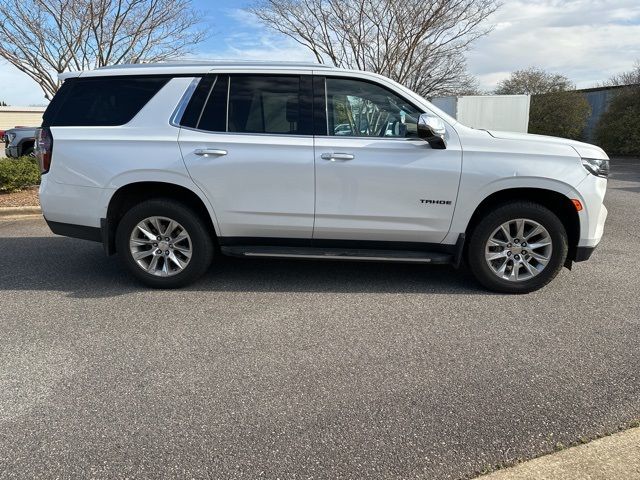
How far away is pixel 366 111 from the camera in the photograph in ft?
13.9

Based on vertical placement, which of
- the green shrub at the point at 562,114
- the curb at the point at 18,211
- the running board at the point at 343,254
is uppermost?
the green shrub at the point at 562,114

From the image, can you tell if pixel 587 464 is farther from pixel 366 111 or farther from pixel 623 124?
pixel 623 124

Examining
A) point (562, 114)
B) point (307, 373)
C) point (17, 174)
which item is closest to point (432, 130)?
point (307, 373)

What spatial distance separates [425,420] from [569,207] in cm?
263

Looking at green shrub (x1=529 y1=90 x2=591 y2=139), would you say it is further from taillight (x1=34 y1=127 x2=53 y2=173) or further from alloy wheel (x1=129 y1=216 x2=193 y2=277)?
taillight (x1=34 y1=127 x2=53 y2=173)

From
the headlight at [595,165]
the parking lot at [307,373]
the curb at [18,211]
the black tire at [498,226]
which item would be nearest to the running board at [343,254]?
the black tire at [498,226]

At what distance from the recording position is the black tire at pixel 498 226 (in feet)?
13.7

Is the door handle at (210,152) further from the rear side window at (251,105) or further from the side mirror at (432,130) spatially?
the side mirror at (432,130)

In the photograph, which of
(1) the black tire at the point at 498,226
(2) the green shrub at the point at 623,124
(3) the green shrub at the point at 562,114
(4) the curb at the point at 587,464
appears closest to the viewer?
(4) the curb at the point at 587,464

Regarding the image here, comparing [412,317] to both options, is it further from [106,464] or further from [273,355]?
[106,464]

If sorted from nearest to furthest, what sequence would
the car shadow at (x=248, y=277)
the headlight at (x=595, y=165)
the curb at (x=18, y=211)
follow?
the headlight at (x=595, y=165)
the car shadow at (x=248, y=277)
the curb at (x=18, y=211)

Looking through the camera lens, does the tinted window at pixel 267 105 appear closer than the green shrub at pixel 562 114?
Yes

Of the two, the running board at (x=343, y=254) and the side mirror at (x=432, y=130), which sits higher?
the side mirror at (x=432, y=130)

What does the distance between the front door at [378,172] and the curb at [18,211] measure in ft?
19.4
